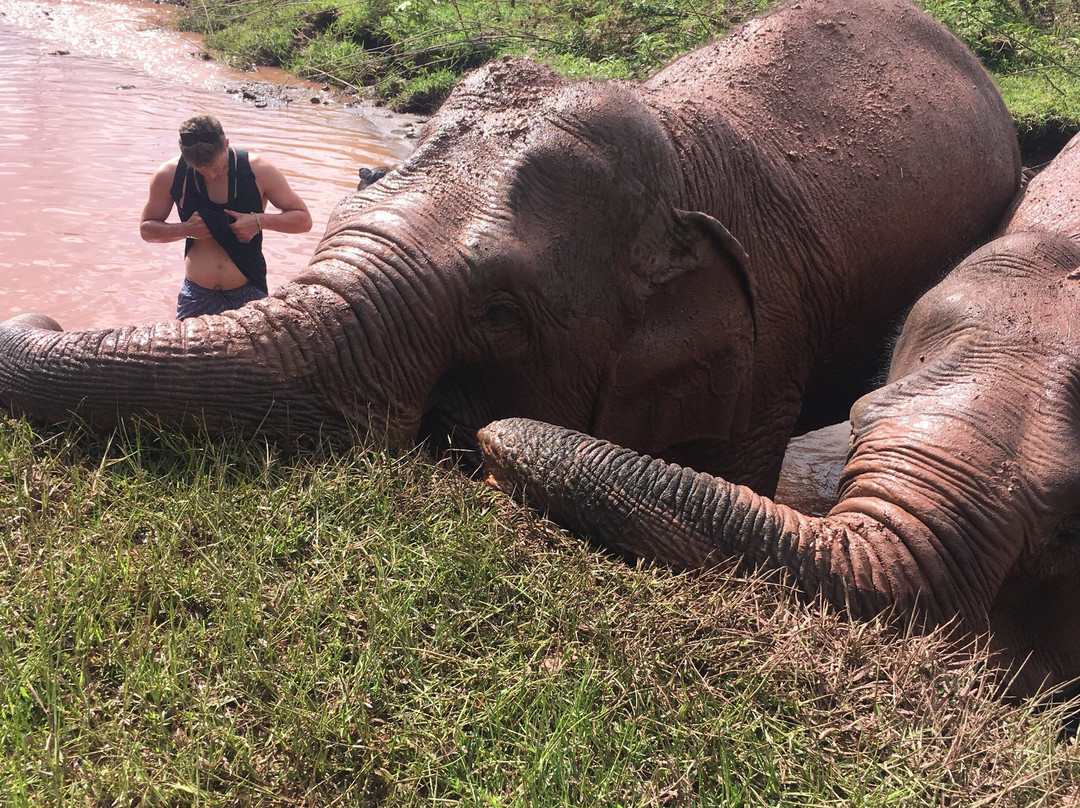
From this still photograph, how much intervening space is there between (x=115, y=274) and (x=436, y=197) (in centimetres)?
561

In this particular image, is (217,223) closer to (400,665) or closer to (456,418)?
(456,418)

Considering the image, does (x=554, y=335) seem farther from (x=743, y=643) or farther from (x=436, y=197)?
(x=743, y=643)

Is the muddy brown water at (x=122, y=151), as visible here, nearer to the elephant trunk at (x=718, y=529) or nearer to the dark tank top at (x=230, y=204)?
the dark tank top at (x=230, y=204)

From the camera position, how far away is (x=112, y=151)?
12023mm

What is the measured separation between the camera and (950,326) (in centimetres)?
436

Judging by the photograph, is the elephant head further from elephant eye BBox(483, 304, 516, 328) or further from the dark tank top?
the dark tank top

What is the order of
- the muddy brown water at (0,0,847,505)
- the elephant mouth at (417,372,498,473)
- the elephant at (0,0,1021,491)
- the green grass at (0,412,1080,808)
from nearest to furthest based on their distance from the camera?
the green grass at (0,412,1080,808) → the elephant at (0,0,1021,491) → the elephant mouth at (417,372,498,473) → the muddy brown water at (0,0,847,505)

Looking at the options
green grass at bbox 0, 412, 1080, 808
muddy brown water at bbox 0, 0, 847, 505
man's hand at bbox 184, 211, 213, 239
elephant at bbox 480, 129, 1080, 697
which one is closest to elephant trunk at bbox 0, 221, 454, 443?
green grass at bbox 0, 412, 1080, 808

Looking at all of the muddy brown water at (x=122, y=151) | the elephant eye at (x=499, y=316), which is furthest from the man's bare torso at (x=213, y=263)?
the elephant eye at (x=499, y=316)

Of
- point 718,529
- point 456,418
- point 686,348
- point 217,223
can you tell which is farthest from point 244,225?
point 718,529

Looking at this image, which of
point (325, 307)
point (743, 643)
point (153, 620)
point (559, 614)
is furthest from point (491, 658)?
point (325, 307)

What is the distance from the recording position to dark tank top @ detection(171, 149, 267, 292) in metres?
6.43

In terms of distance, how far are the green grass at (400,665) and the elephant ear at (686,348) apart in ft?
3.40

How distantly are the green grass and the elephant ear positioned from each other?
1036 mm
